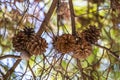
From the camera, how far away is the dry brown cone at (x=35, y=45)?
967 mm

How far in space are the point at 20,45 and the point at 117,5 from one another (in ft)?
1.79

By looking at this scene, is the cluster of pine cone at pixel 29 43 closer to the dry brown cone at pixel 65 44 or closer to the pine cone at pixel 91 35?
the dry brown cone at pixel 65 44

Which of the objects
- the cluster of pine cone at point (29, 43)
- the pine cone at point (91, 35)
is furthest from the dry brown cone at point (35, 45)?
the pine cone at point (91, 35)

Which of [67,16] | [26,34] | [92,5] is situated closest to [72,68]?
[67,16]

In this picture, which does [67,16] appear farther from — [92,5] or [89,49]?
[89,49]

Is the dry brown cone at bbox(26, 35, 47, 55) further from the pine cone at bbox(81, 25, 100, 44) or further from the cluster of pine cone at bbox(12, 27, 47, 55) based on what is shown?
the pine cone at bbox(81, 25, 100, 44)

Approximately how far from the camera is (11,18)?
1607 mm

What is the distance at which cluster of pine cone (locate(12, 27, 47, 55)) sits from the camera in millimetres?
969

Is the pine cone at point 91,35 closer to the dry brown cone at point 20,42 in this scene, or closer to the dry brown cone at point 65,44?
the dry brown cone at point 65,44

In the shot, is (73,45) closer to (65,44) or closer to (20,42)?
(65,44)

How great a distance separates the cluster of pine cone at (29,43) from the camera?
97 centimetres

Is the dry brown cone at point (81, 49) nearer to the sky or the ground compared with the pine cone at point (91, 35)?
nearer to the ground

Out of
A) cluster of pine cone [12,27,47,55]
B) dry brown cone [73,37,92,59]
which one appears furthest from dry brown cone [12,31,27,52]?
dry brown cone [73,37,92,59]

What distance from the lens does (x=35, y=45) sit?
965 mm
